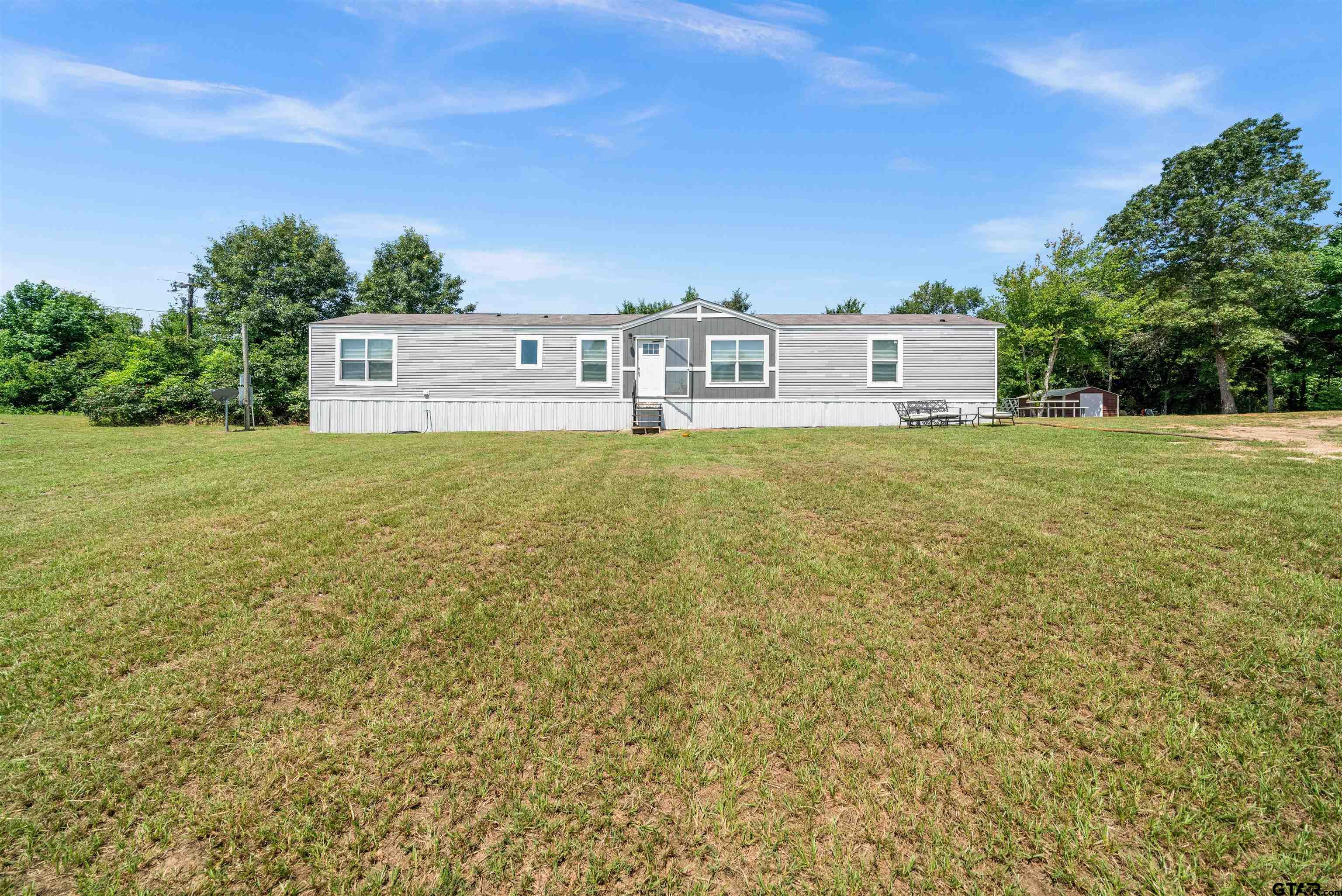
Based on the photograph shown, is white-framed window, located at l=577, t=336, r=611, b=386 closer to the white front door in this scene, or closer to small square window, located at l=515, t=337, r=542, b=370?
the white front door

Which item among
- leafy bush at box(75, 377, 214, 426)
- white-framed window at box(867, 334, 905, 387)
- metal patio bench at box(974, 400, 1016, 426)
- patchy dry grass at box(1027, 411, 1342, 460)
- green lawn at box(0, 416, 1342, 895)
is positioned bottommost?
green lawn at box(0, 416, 1342, 895)

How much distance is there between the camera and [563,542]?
532 cm

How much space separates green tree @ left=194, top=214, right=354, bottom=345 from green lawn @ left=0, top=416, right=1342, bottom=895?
2873 centimetres

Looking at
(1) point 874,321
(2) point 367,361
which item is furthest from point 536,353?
(1) point 874,321

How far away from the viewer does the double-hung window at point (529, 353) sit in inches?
711

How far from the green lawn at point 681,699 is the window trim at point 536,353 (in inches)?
488

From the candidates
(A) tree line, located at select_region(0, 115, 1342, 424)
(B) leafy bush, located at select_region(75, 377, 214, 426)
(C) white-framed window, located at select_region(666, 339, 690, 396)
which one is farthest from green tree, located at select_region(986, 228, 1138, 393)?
(B) leafy bush, located at select_region(75, 377, 214, 426)

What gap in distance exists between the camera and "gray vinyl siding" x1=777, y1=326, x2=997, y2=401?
1805 cm

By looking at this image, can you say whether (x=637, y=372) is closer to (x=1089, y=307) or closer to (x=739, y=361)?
(x=739, y=361)

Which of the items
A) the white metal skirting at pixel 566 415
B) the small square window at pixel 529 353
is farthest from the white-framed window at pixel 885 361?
the small square window at pixel 529 353

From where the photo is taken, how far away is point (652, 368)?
18094 mm

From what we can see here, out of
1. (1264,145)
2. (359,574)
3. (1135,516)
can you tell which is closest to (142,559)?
(359,574)

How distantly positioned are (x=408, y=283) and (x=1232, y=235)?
47999 mm

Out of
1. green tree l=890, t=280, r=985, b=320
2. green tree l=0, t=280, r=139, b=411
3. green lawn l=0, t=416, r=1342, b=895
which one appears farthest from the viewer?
green tree l=890, t=280, r=985, b=320
